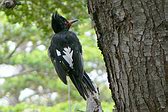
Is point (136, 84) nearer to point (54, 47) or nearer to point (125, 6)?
point (125, 6)

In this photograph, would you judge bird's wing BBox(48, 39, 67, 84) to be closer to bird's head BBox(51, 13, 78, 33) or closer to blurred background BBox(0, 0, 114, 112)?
bird's head BBox(51, 13, 78, 33)

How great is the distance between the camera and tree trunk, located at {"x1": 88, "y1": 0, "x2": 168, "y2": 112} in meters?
1.46

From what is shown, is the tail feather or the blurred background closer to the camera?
the tail feather

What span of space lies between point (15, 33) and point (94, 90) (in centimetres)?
400

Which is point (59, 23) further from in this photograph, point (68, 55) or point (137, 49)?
point (137, 49)

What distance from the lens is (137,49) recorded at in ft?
4.92

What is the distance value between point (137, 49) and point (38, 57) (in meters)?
5.71

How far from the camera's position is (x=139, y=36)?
4.90 ft

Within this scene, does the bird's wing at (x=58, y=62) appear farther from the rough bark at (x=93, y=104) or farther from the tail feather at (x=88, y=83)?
the rough bark at (x=93, y=104)

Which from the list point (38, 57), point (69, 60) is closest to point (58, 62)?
point (69, 60)

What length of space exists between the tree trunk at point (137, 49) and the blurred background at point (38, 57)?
228 centimetres

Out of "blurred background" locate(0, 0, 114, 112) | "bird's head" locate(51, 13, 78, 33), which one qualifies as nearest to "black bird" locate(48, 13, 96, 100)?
"bird's head" locate(51, 13, 78, 33)

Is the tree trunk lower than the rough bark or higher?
higher

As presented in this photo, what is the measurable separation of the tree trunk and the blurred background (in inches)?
89.9
